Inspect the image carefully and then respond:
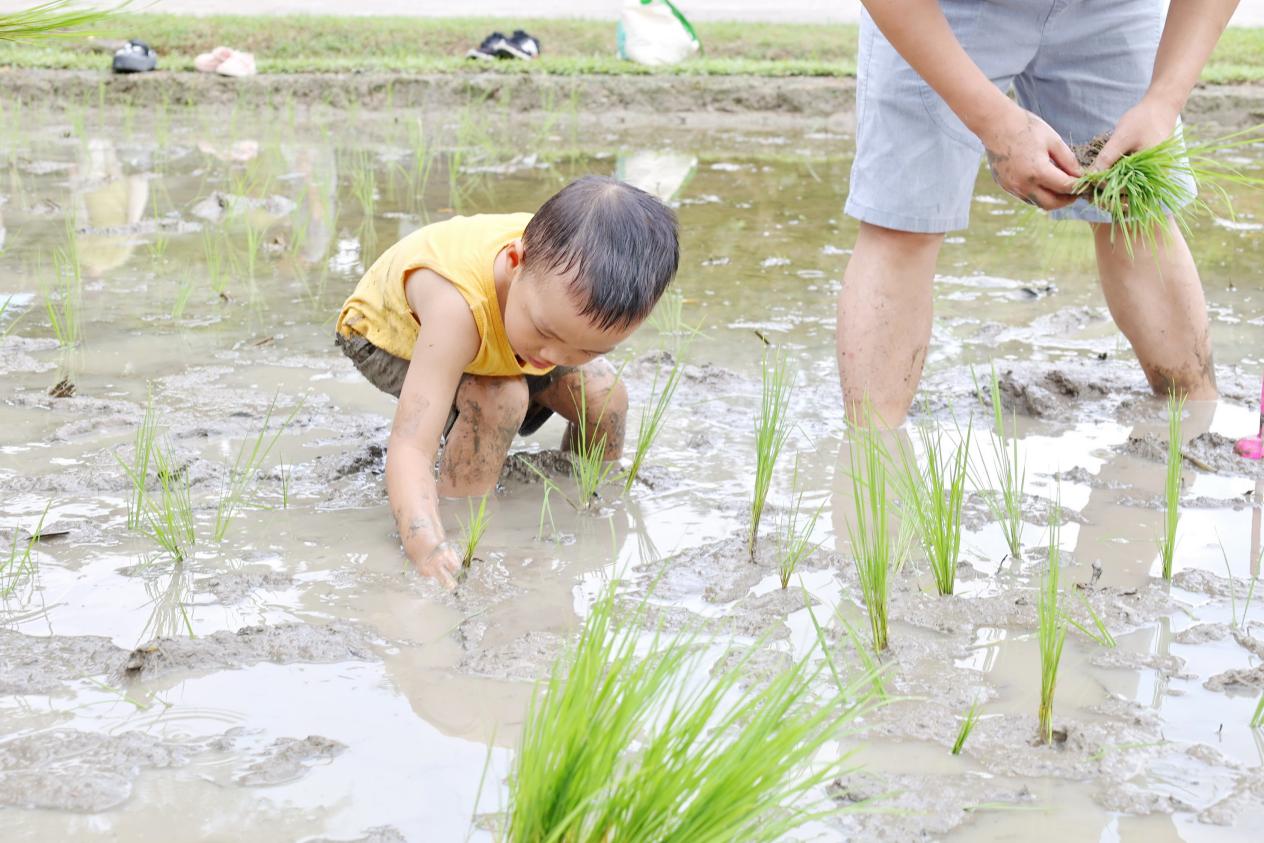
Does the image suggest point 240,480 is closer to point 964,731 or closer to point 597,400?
point 597,400

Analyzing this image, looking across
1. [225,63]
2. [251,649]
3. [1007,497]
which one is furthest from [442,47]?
[251,649]

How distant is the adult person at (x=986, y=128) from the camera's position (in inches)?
95.3

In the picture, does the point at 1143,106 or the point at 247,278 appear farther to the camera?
the point at 247,278

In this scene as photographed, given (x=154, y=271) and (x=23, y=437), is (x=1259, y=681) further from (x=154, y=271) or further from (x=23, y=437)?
(x=154, y=271)

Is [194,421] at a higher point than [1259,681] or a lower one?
lower

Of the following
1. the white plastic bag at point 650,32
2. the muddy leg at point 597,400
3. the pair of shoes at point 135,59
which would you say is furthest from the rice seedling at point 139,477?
the white plastic bag at point 650,32

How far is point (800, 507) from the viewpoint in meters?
2.45

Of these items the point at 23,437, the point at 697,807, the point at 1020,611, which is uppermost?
the point at 697,807

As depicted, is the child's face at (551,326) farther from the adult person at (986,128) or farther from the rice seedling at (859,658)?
the adult person at (986,128)

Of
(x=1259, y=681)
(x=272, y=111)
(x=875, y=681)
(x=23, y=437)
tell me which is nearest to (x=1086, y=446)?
(x=1259, y=681)

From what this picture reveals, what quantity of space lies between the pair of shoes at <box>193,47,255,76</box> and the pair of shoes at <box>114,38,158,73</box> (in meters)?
0.26

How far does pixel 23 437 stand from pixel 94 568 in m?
0.72

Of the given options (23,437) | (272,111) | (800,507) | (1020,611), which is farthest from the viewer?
(272,111)

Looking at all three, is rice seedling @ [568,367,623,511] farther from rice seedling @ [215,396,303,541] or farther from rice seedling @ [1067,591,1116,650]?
rice seedling @ [1067,591,1116,650]
